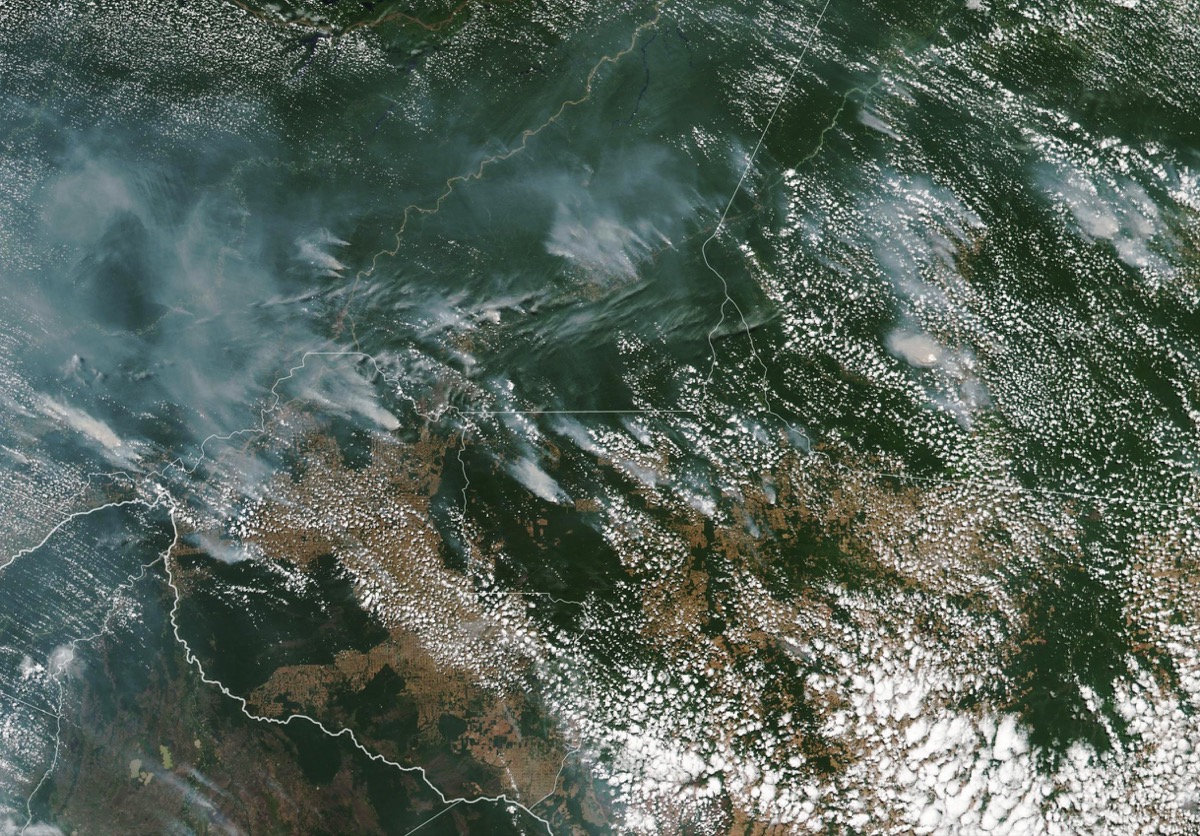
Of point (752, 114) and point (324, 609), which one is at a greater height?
point (752, 114)

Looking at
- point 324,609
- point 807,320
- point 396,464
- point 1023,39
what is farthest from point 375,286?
point 1023,39

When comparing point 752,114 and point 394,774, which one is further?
point 752,114

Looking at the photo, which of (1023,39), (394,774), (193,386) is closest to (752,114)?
(1023,39)

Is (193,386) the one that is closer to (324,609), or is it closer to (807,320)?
(324,609)

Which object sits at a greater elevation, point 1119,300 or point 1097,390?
point 1119,300

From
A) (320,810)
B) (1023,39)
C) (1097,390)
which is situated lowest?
(320,810)

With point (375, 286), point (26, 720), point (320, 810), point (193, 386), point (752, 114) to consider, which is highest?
point (752, 114)

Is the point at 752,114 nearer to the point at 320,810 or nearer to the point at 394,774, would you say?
the point at 394,774
